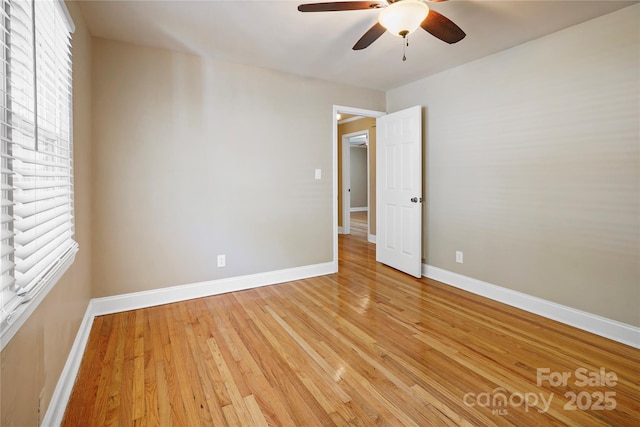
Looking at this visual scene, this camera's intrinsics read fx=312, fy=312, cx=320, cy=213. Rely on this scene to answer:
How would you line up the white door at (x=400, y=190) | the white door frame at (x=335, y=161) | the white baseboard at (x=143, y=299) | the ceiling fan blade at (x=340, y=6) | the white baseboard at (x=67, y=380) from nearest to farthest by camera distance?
the white baseboard at (x=67, y=380), the white baseboard at (x=143, y=299), the ceiling fan blade at (x=340, y=6), the white door at (x=400, y=190), the white door frame at (x=335, y=161)

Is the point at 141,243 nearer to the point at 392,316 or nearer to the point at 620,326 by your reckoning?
the point at 392,316

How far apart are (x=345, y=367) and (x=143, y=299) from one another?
80.9 inches

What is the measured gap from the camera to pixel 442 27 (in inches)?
80.3

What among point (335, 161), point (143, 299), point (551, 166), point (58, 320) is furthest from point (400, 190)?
point (58, 320)

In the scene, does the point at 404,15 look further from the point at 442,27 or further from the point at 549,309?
the point at 549,309

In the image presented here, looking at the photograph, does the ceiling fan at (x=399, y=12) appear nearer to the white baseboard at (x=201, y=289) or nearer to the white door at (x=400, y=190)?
the white door at (x=400, y=190)

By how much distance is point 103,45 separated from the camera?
269cm

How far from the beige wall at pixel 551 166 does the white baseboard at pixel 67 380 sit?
3.45 metres

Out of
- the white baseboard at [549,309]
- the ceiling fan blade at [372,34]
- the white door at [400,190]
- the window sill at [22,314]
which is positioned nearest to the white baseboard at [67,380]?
the window sill at [22,314]

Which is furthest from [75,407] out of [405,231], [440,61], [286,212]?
[440,61]

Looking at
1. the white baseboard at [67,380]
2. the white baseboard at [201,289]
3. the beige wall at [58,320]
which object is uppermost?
the beige wall at [58,320]

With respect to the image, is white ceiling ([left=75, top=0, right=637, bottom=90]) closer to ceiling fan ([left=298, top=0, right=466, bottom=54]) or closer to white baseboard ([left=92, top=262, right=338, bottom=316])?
ceiling fan ([left=298, top=0, right=466, bottom=54])

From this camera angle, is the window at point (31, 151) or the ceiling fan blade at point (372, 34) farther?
the ceiling fan blade at point (372, 34)

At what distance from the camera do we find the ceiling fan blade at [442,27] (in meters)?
1.93
